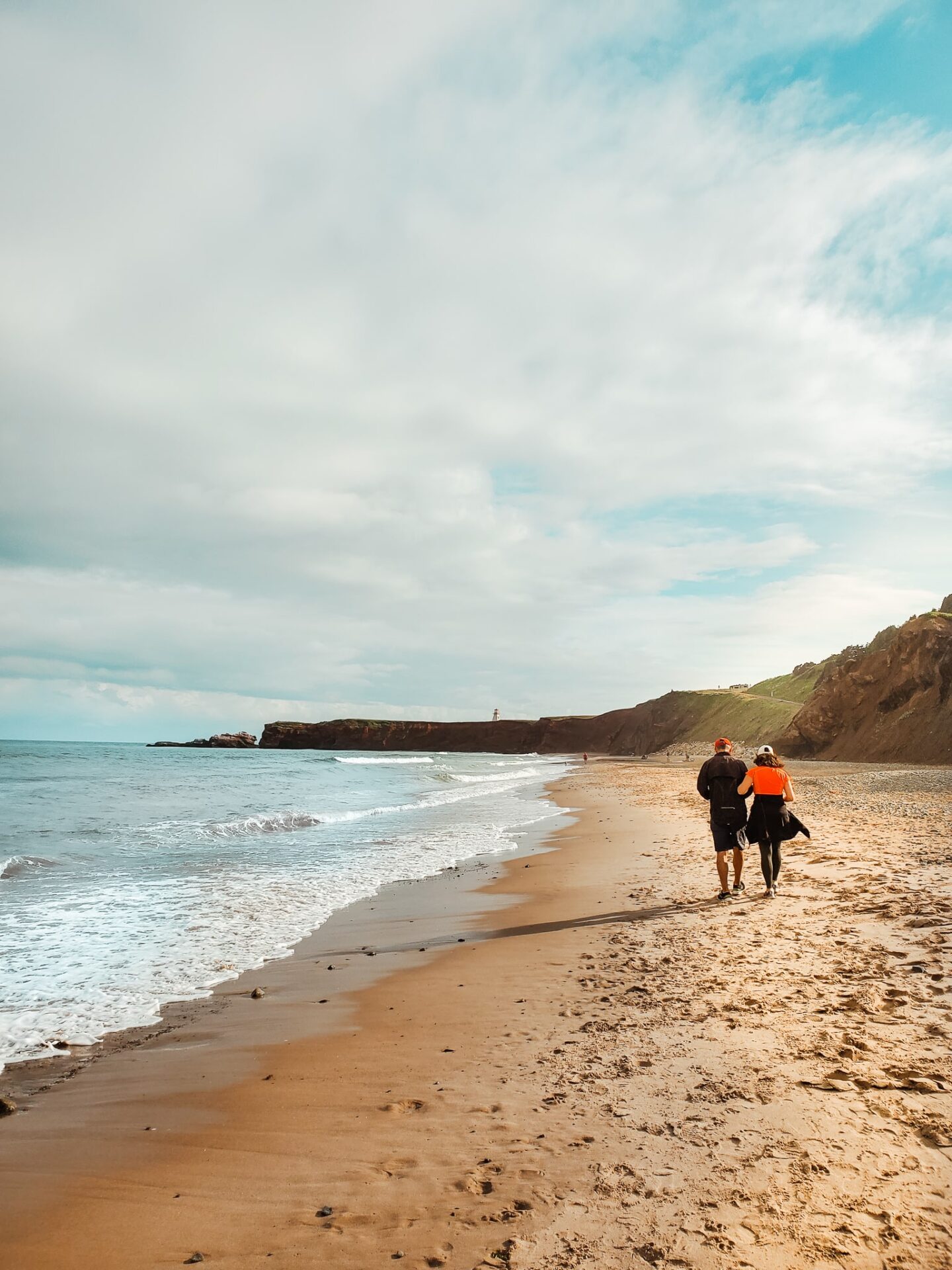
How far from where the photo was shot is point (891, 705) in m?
43.2

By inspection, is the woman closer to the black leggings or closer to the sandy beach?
the black leggings

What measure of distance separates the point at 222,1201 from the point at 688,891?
785cm

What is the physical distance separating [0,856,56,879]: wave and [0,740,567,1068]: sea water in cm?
4

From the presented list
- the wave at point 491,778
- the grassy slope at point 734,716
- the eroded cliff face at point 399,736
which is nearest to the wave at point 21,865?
the wave at point 491,778

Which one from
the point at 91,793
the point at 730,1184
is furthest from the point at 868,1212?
the point at 91,793

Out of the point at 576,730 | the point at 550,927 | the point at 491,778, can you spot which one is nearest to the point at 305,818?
the point at 550,927

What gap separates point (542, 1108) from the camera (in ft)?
13.0

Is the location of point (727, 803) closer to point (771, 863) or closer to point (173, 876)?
point (771, 863)

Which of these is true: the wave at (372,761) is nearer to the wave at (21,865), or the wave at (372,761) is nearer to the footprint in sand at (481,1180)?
the wave at (21,865)

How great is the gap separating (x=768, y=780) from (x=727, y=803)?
2.06ft

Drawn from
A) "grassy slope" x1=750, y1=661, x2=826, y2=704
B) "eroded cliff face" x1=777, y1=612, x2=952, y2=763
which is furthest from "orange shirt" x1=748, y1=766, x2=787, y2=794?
"grassy slope" x1=750, y1=661, x2=826, y2=704

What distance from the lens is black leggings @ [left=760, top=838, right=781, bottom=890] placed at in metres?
9.38

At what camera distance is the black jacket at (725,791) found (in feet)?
32.2

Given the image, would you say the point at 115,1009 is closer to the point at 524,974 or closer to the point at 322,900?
the point at 524,974
